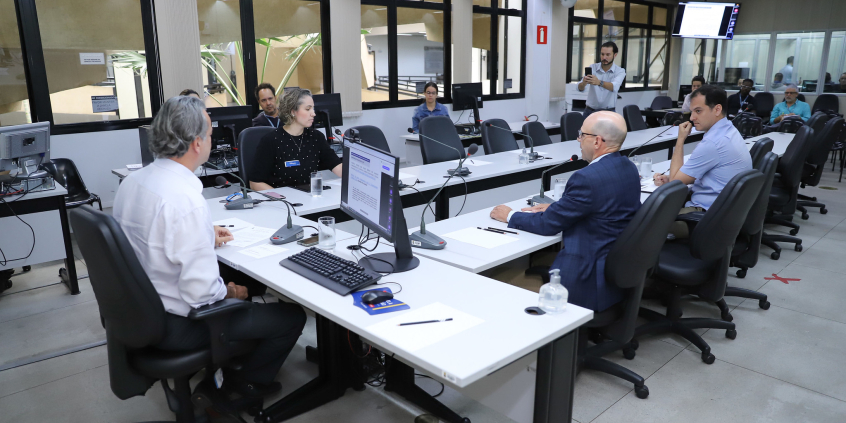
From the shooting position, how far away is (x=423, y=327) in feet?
5.47

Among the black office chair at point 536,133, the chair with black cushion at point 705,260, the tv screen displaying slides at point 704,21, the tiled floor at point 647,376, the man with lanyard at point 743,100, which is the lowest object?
the tiled floor at point 647,376

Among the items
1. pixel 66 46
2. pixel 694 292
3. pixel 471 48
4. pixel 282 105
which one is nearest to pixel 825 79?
pixel 471 48

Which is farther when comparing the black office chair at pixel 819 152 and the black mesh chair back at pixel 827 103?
the black mesh chair back at pixel 827 103

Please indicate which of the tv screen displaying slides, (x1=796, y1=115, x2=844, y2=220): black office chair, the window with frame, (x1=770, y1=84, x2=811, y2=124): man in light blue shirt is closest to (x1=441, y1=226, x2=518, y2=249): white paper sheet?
(x1=796, y1=115, x2=844, y2=220): black office chair

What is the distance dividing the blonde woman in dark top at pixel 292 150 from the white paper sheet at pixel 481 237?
1.36 metres

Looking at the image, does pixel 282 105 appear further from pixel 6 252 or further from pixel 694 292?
pixel 694 292

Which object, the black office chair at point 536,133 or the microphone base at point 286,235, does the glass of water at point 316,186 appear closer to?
the microphone base at point 286,235

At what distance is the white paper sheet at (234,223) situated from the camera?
271 cm

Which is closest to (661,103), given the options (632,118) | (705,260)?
(632,118)

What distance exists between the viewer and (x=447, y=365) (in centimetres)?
145

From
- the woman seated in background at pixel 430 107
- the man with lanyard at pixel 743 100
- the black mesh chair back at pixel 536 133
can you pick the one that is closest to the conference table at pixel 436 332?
the black mesh chair back at pixel 536 133

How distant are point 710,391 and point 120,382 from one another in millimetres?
2405

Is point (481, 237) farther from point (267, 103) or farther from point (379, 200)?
point (267, 103)

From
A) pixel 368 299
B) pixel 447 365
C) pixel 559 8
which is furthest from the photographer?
pixel 559 8
